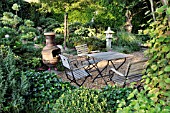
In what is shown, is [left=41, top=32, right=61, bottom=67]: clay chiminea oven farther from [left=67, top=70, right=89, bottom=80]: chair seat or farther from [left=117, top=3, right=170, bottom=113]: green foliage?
[left=117, top=3, right=170, bottom=113]: green foliage

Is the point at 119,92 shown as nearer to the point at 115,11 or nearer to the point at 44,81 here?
the point at 44,81

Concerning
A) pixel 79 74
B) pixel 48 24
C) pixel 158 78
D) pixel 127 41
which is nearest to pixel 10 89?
pixel 79 74

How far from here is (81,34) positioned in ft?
31.4

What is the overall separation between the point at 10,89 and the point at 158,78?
215 cm

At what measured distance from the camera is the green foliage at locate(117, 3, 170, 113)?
1.47 meters

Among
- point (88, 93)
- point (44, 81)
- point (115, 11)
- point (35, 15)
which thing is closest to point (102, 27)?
point (115, 11)

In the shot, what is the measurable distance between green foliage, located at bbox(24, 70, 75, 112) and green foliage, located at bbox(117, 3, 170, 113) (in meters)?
1.66

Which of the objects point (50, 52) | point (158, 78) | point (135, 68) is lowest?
point (135, 68)

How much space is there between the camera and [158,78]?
161 centimetres

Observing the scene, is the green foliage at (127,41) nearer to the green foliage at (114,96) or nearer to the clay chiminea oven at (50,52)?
the clay chiminea oven at (50,52)

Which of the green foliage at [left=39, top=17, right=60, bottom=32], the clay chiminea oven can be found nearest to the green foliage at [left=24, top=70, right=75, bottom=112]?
the clay chiminea oven

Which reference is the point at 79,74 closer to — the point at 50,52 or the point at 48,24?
the point at 50,52

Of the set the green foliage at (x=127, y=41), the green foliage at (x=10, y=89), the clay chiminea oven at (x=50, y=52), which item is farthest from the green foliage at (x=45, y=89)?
the green foliage at (x=127, y=41)

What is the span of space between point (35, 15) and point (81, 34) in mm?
2877
